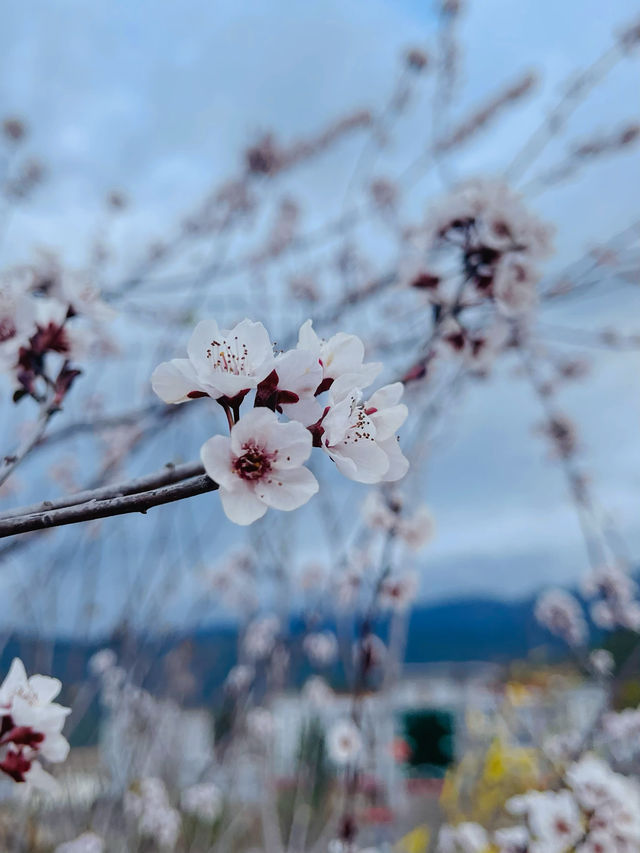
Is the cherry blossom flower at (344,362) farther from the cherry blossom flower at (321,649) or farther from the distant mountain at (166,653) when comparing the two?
the cherry blossom flower at (321,649)

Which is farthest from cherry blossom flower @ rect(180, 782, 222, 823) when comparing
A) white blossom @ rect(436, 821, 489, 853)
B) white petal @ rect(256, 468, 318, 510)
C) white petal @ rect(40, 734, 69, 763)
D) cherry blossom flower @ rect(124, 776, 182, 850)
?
white petal @ rect(256, 468, 318, 510)

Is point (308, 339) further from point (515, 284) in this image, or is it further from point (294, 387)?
point (515, 284)

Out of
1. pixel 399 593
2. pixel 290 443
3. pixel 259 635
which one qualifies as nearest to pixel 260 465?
pixel 290 443

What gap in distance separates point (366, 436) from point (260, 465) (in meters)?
0.14

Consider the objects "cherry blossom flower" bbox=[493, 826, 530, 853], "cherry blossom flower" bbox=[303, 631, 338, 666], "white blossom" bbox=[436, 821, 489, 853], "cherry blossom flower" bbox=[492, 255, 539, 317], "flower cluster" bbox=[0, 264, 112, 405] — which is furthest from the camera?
"cherry blossom flower" bbox=[303, 631, 338, 666]

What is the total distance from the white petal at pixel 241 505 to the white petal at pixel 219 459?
0.8 inches

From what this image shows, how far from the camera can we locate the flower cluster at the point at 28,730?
0.85m

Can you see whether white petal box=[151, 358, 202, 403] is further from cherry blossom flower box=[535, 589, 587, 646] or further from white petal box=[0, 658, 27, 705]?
cherry blossom flower box=[535, 589, 587, 646]

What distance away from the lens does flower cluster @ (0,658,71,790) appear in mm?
845

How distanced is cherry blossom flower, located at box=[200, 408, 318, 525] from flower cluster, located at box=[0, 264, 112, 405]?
0.52 metres

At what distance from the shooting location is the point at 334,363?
2.57ft

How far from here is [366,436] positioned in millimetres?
764

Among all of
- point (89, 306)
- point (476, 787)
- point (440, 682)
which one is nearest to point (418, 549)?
point (89, 306)

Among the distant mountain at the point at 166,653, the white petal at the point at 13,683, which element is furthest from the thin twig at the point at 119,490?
the distant mountain at the point at 166,653
